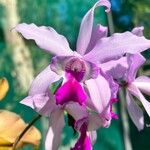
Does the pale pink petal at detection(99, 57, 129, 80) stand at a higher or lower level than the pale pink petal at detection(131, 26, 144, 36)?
lower

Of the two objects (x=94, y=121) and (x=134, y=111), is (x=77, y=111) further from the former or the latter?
(x=134, y=111)

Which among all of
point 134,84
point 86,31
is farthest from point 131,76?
point 86,31

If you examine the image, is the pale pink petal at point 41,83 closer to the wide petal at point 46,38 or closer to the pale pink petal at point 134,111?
the wide petal at point 46,38

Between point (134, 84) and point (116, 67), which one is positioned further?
point (134, 84)

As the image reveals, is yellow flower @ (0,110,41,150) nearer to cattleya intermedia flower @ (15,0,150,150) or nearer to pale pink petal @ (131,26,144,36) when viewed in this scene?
cattleya intermedia flower @ (15,0,150,150)

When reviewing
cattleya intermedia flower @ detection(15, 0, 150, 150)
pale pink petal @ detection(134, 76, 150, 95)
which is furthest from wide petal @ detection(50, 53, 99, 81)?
pale pink petal @ detection(134, 76, 150, 95)

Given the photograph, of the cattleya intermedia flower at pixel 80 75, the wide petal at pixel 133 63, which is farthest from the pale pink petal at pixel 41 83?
the wide petal at pixel 133 63
